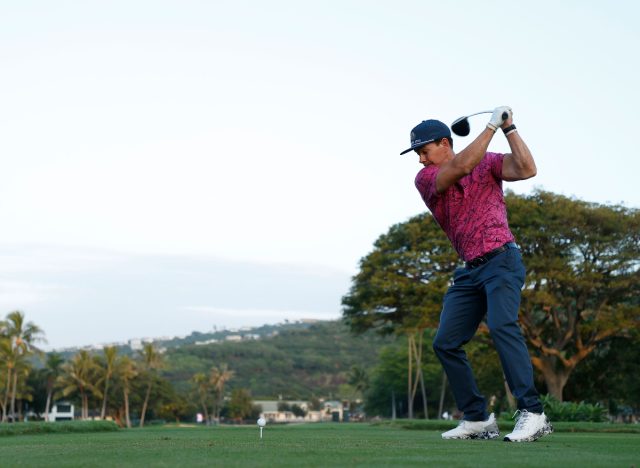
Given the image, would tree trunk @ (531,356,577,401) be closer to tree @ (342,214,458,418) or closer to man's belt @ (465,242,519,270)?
tree @ (342,214,458,418)

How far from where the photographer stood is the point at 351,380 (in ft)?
517

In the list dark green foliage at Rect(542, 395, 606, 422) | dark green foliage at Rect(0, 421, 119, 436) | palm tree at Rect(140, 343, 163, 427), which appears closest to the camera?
dark green foliage at Rect(0, 421, 119, 436)

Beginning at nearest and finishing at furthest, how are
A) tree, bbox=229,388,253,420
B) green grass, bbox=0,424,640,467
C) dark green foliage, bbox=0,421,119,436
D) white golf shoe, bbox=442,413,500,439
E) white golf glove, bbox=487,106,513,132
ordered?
green grass, bbox=0,424,640,467 → white golf glove, bbox=487,106,513,132 → white golf shoe, bbox=442,413,500,439 → dark green foliage, bbox=0,421,119,436 → tree, bbox=229,388,253,420

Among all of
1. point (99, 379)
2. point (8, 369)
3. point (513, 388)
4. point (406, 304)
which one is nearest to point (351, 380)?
point (99, 379)

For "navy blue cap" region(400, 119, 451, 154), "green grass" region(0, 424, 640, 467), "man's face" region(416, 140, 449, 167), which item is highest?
"navy blue cap" region(400, 119, 451, 154)

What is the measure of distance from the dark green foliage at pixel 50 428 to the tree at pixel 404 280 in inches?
734

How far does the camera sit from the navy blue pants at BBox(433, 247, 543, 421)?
676cm

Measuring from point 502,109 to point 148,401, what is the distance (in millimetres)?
Result: 111571

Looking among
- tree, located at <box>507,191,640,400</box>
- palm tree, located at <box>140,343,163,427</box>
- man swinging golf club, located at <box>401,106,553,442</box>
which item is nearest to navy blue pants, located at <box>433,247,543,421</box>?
man swinging golf club, located at <box>401,106,553,442</box>

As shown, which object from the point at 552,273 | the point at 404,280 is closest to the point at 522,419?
the point at 552,273

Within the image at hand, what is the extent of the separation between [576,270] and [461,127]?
32102 mm

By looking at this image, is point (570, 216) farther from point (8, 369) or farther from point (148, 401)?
point (148, 401)

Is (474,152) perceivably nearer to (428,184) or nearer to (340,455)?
(428,184)

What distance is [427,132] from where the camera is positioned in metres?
7.03
